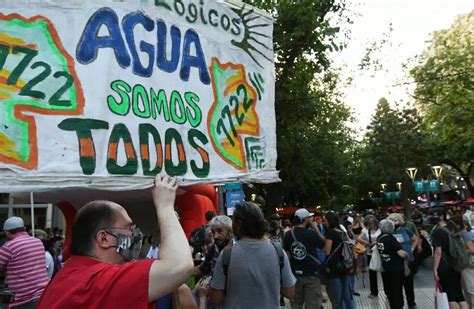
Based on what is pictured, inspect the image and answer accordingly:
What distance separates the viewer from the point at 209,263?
16.0ft

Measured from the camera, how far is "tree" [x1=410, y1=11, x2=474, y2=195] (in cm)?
2139

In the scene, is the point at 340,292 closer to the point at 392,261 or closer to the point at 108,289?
the point at 392,261

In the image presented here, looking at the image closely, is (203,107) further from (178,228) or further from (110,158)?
(178,228)

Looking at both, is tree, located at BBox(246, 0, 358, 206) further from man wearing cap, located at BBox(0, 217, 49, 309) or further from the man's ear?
the man's ear

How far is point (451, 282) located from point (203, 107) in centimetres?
621

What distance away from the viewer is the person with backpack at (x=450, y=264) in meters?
8.41

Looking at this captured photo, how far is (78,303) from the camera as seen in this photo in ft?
6.84

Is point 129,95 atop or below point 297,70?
below

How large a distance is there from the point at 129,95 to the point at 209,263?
6.68 feet

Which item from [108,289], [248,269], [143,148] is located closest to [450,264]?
[248,269]

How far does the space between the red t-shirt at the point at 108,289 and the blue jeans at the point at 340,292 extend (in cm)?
709

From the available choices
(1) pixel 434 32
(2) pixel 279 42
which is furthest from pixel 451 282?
(1) pixel 434 32

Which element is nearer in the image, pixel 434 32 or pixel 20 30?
pixel 20 30

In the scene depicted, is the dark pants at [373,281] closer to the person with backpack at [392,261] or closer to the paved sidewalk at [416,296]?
the paved sidewalk at [416,296]
